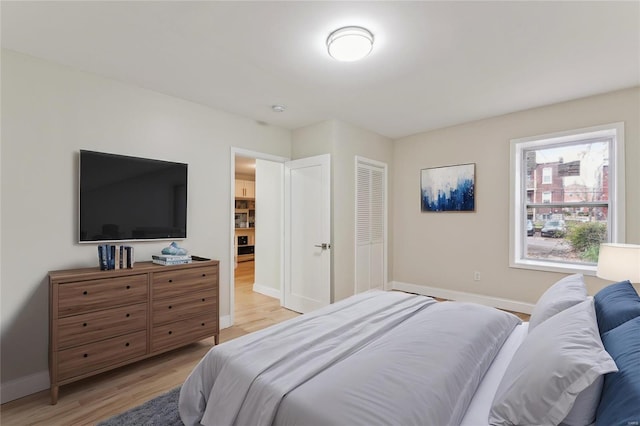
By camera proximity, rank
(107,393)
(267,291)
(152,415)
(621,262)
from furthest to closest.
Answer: (267,291)
(107,393)
(621,262)
(152,415)

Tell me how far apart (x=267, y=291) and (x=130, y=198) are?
2.86 meters

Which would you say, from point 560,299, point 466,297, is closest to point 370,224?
point 466,297

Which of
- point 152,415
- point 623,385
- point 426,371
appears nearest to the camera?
point 623,385

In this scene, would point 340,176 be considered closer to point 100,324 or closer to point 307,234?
point 307,234

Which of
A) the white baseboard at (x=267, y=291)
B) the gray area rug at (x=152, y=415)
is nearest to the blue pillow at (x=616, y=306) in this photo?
the gray area rug at (x=152, y=415)

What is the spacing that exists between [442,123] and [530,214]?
5.41 ft

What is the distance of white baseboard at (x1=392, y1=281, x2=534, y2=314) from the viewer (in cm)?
384

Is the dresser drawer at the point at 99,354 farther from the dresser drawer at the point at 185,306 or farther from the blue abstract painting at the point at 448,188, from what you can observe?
the blue abstract painting at the point at 448,188

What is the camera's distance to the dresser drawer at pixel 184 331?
2.66m

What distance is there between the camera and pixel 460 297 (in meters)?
4.35

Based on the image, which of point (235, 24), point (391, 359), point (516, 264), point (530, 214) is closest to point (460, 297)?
point (516, 264)

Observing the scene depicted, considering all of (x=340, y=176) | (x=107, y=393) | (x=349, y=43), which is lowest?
(x=107, y=393)

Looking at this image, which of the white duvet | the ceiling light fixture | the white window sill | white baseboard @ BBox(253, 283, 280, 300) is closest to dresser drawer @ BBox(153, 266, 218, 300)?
the white duvet

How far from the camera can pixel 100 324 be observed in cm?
233
